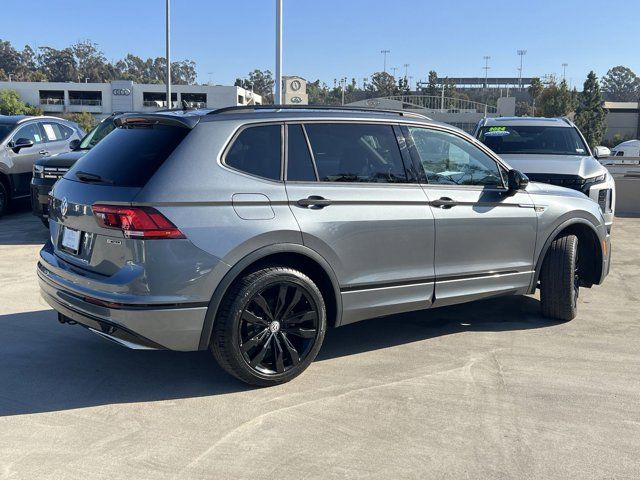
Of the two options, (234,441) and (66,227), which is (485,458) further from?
(66,227)

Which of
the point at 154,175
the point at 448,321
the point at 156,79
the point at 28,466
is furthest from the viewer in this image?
the point at 156,79

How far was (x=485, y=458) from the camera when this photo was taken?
3404mm

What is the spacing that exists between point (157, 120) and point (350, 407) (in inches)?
89.8

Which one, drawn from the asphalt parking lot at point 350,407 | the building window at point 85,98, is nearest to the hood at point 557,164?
the asphalt parking lot at point 350,407

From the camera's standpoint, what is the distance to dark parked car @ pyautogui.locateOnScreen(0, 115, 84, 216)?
37.6 feet

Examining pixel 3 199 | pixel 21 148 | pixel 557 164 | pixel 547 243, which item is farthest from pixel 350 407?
pixel 21 148

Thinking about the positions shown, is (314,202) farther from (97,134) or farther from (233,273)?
(97,134)

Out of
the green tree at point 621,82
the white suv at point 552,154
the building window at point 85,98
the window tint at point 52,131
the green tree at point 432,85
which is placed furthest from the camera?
the green tree at point 621,82

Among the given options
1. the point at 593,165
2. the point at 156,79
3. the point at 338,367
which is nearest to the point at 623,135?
the point at 593,165

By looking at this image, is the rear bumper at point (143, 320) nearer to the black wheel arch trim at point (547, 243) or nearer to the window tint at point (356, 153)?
the window tint at point (356, 153)

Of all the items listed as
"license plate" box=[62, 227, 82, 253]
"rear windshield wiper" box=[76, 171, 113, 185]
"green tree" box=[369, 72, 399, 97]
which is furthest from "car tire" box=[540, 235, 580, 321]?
"green tree" box=[369, 72, 399, 97]

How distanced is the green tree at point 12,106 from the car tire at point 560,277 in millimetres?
89292

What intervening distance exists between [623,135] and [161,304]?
271 ft

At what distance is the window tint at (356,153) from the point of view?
4.48 m
